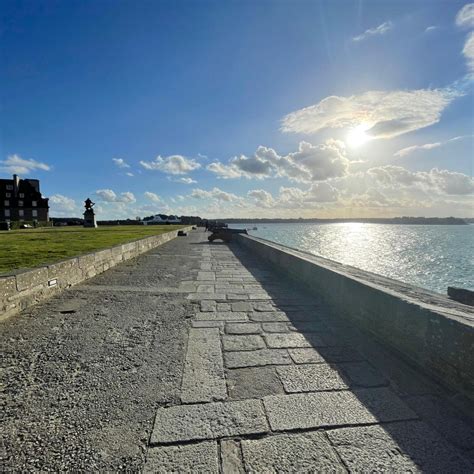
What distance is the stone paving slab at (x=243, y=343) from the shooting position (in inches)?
129

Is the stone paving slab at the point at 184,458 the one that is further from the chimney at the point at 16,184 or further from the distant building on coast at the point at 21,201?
the chimney at the point at 16,184

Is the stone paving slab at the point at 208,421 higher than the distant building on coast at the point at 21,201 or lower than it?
lower

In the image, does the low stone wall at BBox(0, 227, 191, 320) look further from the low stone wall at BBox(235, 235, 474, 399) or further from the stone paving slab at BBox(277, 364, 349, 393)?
the low stone wall at BBox(235, 235, 474, 399)

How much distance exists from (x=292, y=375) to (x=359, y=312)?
1.75 metres

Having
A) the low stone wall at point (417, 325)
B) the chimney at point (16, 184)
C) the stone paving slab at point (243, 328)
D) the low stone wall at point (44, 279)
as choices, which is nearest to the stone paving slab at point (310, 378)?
the low stone wall at point (417, 325)

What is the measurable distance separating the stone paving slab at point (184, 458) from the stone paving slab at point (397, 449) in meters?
0.79

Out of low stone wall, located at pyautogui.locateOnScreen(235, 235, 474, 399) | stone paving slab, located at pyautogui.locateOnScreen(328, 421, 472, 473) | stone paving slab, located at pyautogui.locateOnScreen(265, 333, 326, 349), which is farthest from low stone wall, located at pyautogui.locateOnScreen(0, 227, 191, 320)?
low stone wall, located at pyautogui.locateOnScreen(235, 235, 474, 399)

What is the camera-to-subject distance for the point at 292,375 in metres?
2.67

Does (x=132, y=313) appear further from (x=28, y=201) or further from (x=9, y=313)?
(x=28, y=201)

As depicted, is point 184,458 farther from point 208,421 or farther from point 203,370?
point 203,370

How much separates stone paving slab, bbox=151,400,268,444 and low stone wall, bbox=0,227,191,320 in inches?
129

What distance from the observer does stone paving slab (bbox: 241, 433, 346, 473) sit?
65.4 inches

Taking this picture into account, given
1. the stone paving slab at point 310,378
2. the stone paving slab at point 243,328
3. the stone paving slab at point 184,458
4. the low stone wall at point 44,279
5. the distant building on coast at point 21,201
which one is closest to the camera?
the stone paving slab at point 184,458

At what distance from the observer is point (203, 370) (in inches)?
108
